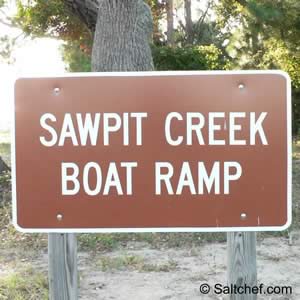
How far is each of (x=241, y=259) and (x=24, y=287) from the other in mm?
2327

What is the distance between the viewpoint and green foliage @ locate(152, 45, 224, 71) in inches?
618

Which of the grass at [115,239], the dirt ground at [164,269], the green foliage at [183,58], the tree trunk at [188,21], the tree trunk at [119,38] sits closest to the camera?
the dirt ground at [164,269]

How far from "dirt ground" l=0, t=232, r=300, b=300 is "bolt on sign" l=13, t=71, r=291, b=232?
2.09 meters

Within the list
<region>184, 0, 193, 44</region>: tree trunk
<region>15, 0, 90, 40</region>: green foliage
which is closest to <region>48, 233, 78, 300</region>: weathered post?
<region>15, 0, 90, 40</region>: green foliage

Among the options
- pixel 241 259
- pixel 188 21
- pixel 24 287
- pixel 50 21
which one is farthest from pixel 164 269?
pixel 188 21

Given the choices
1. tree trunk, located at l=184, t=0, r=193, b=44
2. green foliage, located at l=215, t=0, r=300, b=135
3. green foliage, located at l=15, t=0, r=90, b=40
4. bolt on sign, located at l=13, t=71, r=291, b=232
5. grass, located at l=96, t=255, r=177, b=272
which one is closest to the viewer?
bolt on sign, located at l=13, t=71, r=291, b=232

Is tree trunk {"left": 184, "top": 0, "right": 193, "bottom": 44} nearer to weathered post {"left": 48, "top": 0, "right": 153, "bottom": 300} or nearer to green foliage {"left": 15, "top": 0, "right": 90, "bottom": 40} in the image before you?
green foliage {"left": 15, "top": 0, "right": 90, "bottom": 40}

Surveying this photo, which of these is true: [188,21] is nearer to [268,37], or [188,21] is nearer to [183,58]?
[183,58]

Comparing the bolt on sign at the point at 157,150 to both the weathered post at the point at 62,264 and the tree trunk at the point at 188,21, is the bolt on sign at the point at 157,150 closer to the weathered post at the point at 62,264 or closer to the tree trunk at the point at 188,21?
the weathered post at the point at 62,264

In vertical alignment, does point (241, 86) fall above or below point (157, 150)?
above

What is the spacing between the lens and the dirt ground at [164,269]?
397 centimetres

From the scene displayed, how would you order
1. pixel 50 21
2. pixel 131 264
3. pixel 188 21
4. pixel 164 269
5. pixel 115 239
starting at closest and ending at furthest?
pixel 164 269
pixel 131 264
pixel 115 239
pixel 50 21
pixel 188 21

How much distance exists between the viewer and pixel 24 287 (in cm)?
395

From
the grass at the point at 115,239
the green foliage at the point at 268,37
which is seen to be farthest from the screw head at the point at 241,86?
the green foliage at the point at 268,37
